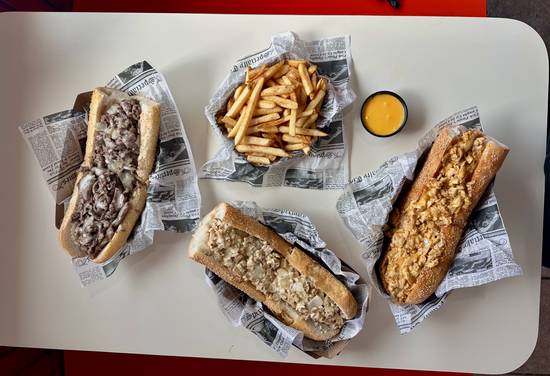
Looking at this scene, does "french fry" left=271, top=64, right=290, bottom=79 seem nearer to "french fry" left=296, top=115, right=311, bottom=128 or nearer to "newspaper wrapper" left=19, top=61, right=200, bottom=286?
"french fry" left=296, top=115, right=311, bottom=128

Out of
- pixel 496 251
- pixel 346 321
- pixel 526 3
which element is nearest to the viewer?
pixel 496 251

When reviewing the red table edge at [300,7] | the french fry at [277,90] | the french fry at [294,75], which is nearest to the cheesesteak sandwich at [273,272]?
the french fry at [277,90]

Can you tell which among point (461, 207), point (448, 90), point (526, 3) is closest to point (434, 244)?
point (461, 207)

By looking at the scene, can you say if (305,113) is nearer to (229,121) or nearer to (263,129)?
(263,129)

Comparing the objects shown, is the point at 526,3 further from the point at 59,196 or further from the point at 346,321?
the point at 59,196

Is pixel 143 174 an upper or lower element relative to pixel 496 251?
upper

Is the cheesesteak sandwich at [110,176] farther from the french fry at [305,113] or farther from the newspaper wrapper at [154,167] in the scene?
the french fry at [305,113]

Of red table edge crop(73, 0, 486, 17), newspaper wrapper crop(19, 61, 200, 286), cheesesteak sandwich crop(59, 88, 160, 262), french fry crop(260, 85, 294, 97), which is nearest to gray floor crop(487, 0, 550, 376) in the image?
red table edge crop(73, 0, 486, 17)
